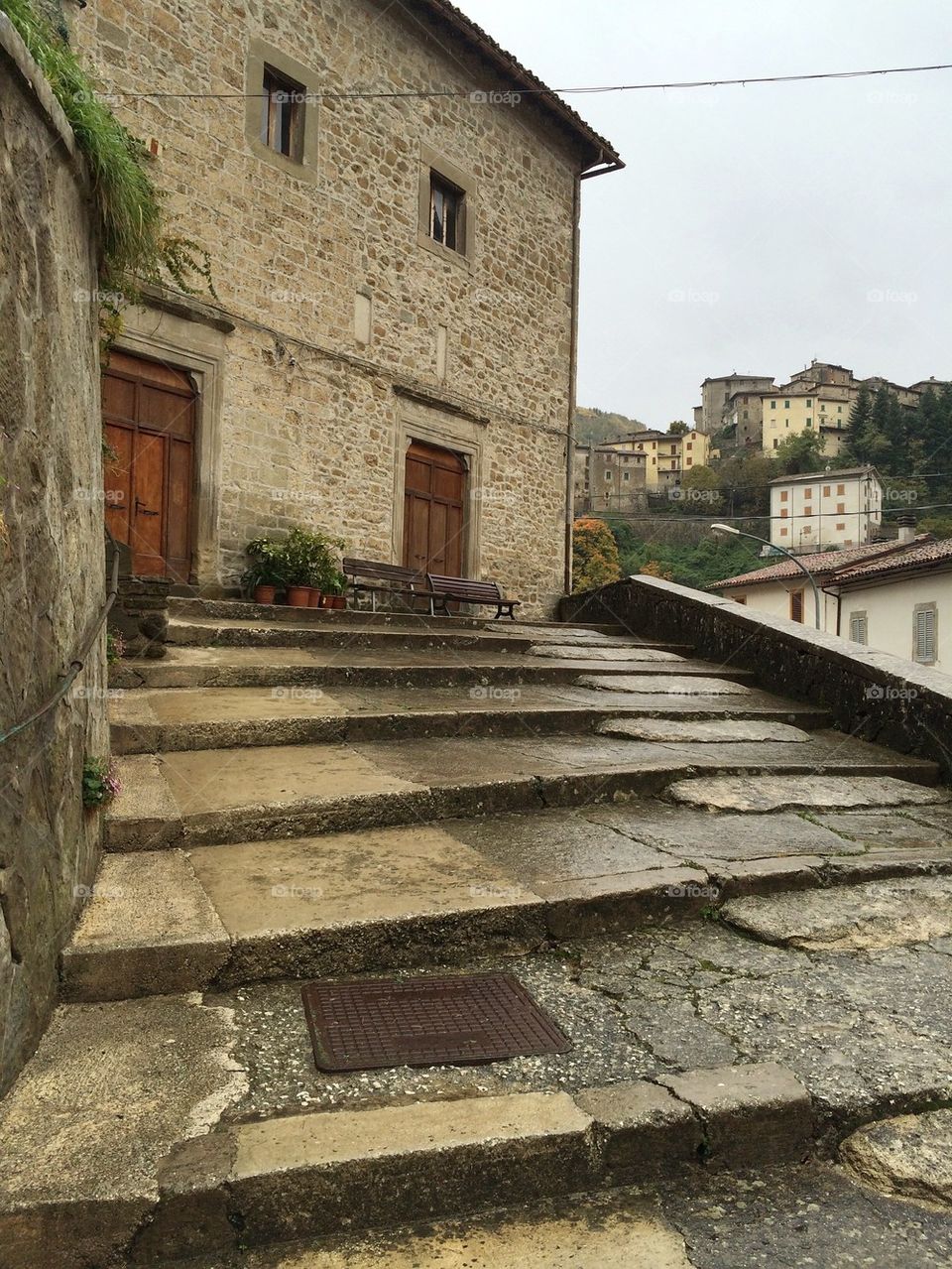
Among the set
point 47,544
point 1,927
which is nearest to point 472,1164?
point 1,927

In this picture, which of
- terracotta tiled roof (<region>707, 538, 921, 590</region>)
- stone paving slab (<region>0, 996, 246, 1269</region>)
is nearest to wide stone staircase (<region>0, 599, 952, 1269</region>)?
stone paving slab (<region>0, 996, 246, 1269</region>)

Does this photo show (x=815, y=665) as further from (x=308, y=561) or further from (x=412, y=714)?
(x=308, y=561)

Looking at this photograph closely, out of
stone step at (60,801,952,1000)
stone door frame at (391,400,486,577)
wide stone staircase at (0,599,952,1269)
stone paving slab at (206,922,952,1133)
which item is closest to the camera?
wide stone staircase at (0,599,952,1269)

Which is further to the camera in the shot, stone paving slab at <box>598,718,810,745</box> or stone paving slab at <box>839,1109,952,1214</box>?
stone paving slab at <box>598,718,810,745</box>

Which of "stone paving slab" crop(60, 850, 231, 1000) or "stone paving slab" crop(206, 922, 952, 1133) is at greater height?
"stone paving slab" crop(60, 850, 231, 1000)

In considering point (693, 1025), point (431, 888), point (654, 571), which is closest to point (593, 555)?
point (654, 571)

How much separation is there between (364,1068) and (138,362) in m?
7.96

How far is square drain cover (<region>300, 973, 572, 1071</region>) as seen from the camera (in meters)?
2.12

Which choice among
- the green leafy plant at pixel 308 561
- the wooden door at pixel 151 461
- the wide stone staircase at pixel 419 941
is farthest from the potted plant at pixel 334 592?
the wide stone staircase at pixel 419 941

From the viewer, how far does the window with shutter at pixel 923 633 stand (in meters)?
23.5

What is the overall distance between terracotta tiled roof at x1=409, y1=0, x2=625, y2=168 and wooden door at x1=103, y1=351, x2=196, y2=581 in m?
5.89

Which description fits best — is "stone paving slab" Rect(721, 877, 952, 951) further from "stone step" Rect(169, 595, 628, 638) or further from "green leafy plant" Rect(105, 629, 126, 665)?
"stone step" Rect(169, 595, 628, 638)

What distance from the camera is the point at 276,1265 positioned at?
5.28 ft

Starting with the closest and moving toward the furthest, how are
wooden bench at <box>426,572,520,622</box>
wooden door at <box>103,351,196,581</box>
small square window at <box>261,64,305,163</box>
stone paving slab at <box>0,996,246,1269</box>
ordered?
stone paving slab at <box>0,996,246,1269</box>, wooden door at <box>103,351,196,581</box>, small square window at <box>261,64,305,163</box>, wooden bench at <box>426,572,520,622</box>
